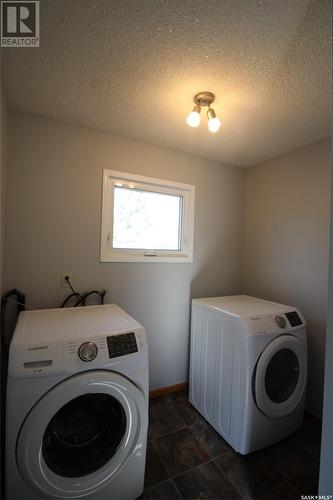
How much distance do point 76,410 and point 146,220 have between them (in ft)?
4.85

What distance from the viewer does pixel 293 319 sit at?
1.62 metres

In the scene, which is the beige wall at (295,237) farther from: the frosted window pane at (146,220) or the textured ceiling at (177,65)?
the frosted window pane at (146,220)

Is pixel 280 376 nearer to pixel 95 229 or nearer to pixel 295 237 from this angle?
pixel 295 237

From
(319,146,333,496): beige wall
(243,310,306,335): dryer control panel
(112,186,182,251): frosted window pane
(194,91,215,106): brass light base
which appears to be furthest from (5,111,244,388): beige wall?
(319,146,333,496): beige wall

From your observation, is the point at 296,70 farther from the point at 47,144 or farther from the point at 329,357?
the point at 47,144

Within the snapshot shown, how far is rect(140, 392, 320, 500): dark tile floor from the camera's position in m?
1.25

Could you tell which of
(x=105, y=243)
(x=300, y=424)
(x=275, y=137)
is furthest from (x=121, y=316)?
(x=275, y=137)

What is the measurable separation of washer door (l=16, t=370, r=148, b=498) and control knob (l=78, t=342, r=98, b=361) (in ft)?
0.22

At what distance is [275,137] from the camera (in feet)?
6.05

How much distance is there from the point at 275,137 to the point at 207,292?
60.5 inches

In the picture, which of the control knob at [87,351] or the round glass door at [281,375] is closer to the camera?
the control knob at [87,351]

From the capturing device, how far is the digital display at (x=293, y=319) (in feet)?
5.24

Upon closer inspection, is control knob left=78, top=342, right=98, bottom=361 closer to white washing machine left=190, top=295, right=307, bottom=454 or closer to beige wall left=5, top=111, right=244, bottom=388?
beige wall left=5, top=111, right=244, bottom=388
